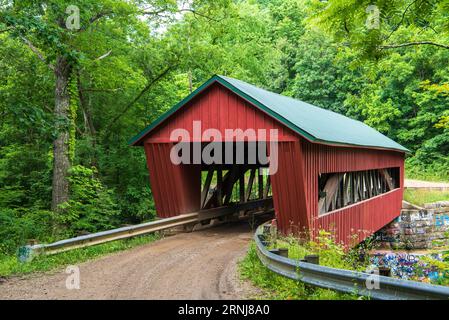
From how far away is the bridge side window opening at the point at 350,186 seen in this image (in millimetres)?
12520

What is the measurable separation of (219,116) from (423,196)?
58.9 feet

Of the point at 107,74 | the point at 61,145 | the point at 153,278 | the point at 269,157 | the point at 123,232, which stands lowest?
the point at 153,278

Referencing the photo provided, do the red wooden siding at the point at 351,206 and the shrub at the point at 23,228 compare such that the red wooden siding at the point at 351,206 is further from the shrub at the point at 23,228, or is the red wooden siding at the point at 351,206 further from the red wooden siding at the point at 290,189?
the shrub at the point at 23,228

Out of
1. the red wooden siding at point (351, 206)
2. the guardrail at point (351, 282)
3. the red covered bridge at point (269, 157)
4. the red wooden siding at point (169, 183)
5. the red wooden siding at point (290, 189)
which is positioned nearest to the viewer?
the guardrail at point (351, 282)

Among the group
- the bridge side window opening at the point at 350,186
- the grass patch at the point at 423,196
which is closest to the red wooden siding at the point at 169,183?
the bridge side window opening at the point at 350,186

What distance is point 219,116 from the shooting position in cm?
1147

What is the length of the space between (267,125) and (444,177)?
26824 millimetres

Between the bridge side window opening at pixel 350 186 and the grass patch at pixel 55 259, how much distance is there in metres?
5.71

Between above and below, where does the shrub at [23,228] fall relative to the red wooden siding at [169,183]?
below

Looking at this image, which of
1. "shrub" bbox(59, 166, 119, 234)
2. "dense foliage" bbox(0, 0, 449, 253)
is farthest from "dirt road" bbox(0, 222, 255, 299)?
"shrub" bbox(59, 166, 119, 234)

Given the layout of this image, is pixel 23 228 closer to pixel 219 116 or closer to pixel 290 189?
pixel 219 116

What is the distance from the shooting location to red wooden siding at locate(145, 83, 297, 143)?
10.7m

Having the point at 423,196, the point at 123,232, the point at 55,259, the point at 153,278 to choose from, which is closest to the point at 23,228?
the point at 123,232

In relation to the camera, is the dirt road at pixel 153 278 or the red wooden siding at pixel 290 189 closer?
the dirt road at pixel 153 278
